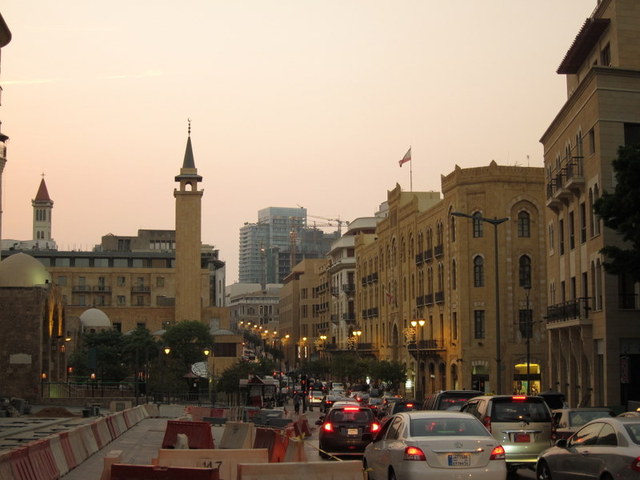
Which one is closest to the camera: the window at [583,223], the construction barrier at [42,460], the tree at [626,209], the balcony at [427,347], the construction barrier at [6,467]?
the construction barrier at [6,467]

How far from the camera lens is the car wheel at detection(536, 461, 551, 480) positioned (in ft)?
56.7

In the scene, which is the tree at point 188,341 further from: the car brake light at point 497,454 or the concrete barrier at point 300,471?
the concrete barrier at point 300,471

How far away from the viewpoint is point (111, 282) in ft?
440

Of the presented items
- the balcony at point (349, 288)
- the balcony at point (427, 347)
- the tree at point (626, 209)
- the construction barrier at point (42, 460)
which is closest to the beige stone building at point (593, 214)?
the tree at point (626, 209)

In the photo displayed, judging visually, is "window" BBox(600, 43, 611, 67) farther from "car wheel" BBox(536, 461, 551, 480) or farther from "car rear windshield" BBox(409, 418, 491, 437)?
"car rear windshield" BBox(409, 418, 491, 437)

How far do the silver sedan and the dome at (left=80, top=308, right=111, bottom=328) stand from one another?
292 feet

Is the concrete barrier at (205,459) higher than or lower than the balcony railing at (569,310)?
lower

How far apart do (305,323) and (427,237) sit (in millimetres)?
69815

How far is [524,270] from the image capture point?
67.3 metres

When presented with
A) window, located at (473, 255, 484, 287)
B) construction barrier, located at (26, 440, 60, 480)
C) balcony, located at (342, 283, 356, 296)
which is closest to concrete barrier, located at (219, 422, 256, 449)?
construction barrier, located at (26, 440, 60, 480)

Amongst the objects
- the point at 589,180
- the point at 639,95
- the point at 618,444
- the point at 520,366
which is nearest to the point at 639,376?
the point at 589,180

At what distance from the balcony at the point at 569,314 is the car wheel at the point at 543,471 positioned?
2543cm

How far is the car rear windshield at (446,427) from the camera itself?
15875 millimetres

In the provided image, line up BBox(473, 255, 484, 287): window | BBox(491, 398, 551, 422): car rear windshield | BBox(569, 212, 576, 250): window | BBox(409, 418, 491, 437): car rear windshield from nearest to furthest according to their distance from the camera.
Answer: BBox(409, 418, 491, 437): car rear windshield, BBox(491, 398, 551, 422): car rear windshield, BBox(569, 212, 576, 250): window, BBox(473, 255, 484, 287): window
